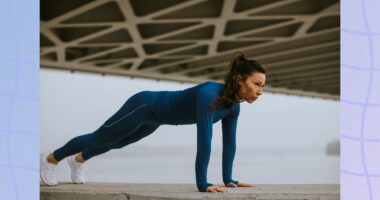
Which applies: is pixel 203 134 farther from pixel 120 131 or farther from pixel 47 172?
pixel 47 172

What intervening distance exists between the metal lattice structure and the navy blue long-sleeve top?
11004 mm

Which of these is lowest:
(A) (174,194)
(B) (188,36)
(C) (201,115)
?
(A) (174,194)

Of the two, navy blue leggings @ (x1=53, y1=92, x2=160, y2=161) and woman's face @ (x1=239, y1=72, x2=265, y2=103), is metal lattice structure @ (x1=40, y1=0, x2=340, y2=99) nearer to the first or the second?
navy blue leggings @ (x1=53, y1=92, x2=160, y2=161)

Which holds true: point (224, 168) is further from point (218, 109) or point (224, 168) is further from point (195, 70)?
point (195, 70)

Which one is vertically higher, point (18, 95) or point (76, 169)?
point (18, 95)

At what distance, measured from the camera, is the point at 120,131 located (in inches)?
137

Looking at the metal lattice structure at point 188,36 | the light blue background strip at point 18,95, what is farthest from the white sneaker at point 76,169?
the metal lattice structure at point 188,36

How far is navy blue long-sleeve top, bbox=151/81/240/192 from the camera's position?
298 cm

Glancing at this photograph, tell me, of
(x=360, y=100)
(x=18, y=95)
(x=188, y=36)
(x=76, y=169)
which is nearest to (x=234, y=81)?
(x=360, y=100)

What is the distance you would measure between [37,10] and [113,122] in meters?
0.99

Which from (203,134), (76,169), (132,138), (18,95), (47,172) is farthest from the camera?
(76,169)

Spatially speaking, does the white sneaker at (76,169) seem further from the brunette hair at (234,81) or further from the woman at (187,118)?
the brunette hair at (234,81)

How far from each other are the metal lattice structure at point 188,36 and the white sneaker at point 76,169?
1032 centimetres

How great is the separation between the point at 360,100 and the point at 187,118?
1.05m
